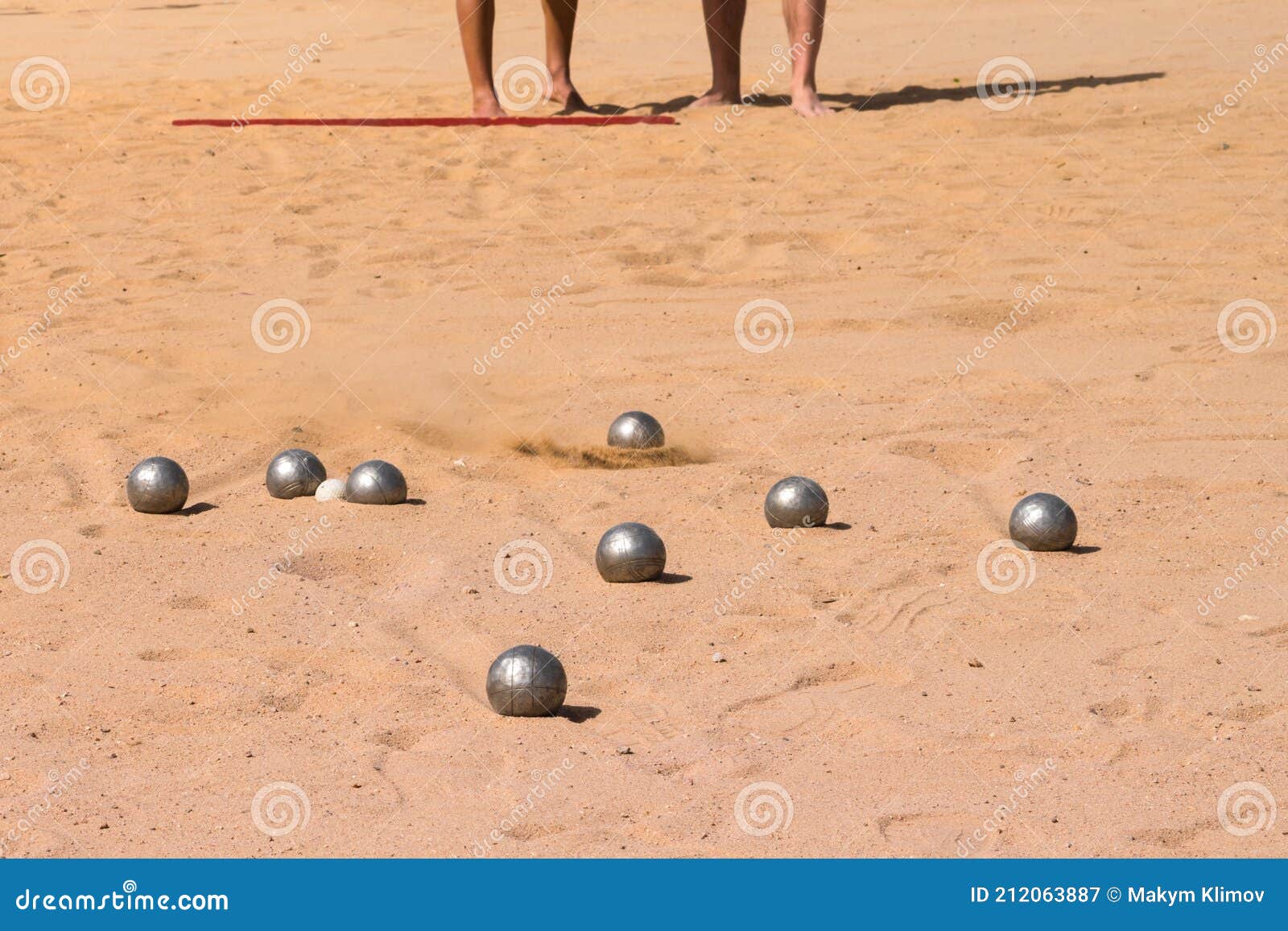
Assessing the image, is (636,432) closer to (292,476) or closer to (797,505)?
(797,505)

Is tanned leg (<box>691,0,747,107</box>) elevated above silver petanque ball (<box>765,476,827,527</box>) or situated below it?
below

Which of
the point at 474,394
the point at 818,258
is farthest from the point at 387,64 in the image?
the point at 474,394

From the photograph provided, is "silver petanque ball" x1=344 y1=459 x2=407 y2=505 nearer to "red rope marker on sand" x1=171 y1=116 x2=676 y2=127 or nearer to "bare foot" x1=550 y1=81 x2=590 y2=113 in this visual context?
"red rope marker on sand" x1=171 y1=116 x2=676 y2=127

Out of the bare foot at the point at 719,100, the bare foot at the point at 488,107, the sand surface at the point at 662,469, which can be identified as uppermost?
the sand surface at the point at 662,469

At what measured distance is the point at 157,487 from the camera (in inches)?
214

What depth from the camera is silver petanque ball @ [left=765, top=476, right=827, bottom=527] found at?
5.23m

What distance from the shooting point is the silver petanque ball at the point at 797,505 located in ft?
17.1

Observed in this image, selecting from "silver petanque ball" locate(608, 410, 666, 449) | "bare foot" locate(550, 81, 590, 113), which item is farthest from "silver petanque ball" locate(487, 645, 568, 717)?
"bare foot" locate(550, 81, 590, 113)

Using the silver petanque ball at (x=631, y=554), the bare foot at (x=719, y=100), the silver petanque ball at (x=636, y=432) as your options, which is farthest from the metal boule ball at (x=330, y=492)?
the bare foot at (x=719, y=100)

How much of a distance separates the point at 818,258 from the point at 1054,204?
1.58m

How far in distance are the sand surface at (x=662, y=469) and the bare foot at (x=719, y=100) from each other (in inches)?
10.2

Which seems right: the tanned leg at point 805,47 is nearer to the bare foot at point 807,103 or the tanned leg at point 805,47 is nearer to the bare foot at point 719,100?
the bare foot at point 807,103

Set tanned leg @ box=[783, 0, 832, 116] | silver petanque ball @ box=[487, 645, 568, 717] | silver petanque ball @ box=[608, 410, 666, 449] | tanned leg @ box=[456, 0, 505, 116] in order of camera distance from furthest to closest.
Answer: tanned leg @ box=[783, 0, 832, 116] → tanned leg @ box=[456, 0, 505, 116] → silver petanque ball @ box=[608, 410, 666, 449] → silver petanque ball @ box=[487, 645, 568, 717]

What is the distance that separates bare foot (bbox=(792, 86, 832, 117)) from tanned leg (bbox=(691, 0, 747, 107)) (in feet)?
1.72
